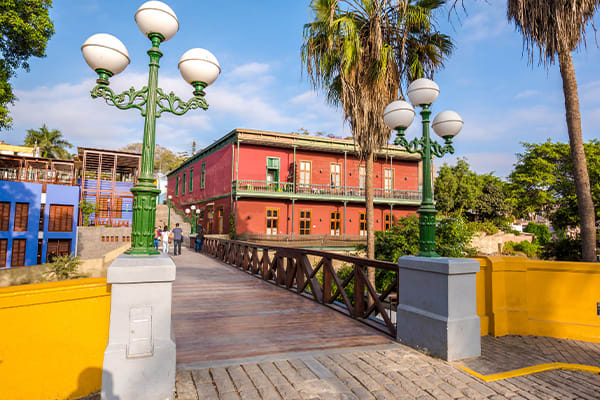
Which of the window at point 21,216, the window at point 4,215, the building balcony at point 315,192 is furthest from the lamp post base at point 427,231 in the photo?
the window at point 21,216

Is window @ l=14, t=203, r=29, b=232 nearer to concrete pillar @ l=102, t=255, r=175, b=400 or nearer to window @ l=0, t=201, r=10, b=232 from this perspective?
window @ l=0, t=201, r=10, b=232

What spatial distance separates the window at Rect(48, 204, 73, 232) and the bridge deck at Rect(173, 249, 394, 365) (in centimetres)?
1708

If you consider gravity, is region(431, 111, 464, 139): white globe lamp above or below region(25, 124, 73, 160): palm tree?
below

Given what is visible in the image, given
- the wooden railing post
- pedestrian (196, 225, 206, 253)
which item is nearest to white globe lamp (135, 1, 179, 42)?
the wooden railing post

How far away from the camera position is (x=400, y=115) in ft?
15.3

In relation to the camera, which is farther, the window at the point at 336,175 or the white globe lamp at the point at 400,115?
the window at the point at 336,175

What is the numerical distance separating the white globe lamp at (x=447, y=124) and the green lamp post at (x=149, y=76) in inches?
129

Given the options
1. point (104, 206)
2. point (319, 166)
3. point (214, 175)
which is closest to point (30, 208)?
point (104, 206)

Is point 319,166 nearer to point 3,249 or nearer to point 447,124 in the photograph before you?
point 3,249

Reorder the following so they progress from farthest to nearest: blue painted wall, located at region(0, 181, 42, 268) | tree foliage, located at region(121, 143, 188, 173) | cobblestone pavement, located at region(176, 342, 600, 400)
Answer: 1. tree foliage, located at region(121, 143, 188, 173)
2. blue painted wall, located at region(0, 181, 42, 268)
3. cobblestone pavement, located at region(176, 342, 600, 400)

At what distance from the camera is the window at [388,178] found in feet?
87.9

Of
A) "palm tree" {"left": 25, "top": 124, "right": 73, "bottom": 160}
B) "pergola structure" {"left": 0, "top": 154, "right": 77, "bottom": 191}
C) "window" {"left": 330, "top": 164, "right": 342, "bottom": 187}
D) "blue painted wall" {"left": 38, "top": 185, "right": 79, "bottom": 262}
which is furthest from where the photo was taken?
"palm tree" {"left": 25, "top": 124, "right": 73, "bottom": 160}

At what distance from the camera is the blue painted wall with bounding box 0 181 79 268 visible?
18.3 m

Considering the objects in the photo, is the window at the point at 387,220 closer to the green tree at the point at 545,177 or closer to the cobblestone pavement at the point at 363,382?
the green tree at the point at 545,177
